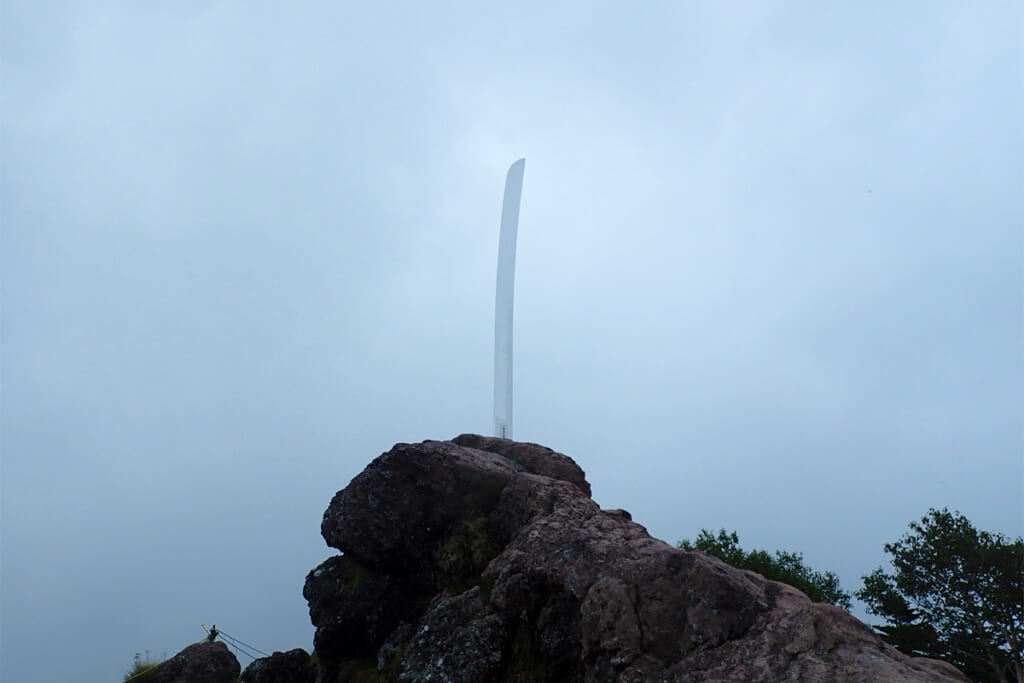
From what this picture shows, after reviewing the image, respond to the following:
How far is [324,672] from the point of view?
11.6 metres

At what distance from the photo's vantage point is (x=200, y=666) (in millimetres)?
15375

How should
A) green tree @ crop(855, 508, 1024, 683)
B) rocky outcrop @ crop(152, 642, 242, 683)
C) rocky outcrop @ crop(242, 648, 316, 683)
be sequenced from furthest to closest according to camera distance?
1. green tree @ crop(855, 508, 1024, 683)
2. rocky outcrop @ crop(152, 642, 242, 683)
3. rocky outcrop @ crop(242, 648, 316, 683)

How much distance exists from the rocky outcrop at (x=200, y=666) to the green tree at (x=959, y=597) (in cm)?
2673

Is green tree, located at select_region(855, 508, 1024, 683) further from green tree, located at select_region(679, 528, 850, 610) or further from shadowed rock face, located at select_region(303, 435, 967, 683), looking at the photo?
shadowed rock face, located at select_region(303, 435, 967, 683)

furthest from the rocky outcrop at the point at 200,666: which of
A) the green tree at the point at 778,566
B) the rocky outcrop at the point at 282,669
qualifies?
the green tree at the point at 778,566

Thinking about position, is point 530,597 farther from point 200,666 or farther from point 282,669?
point 200,666

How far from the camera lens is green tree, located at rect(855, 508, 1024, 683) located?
2923 centimetres

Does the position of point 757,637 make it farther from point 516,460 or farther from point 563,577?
point 516,460

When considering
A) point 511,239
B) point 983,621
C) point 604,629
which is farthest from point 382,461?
point 983,621

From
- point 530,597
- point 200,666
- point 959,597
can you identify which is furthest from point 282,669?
point 959,597

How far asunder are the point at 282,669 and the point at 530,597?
512cm

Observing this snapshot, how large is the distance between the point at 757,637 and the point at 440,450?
6267 mm

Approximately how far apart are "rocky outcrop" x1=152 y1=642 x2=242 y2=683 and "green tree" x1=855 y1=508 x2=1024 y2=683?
26.7 metres

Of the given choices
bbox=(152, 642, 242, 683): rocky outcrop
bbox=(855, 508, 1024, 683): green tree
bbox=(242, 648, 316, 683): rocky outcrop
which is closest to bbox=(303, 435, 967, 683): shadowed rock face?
bbox=(242, 648, 316, 683): rocky outcrop
